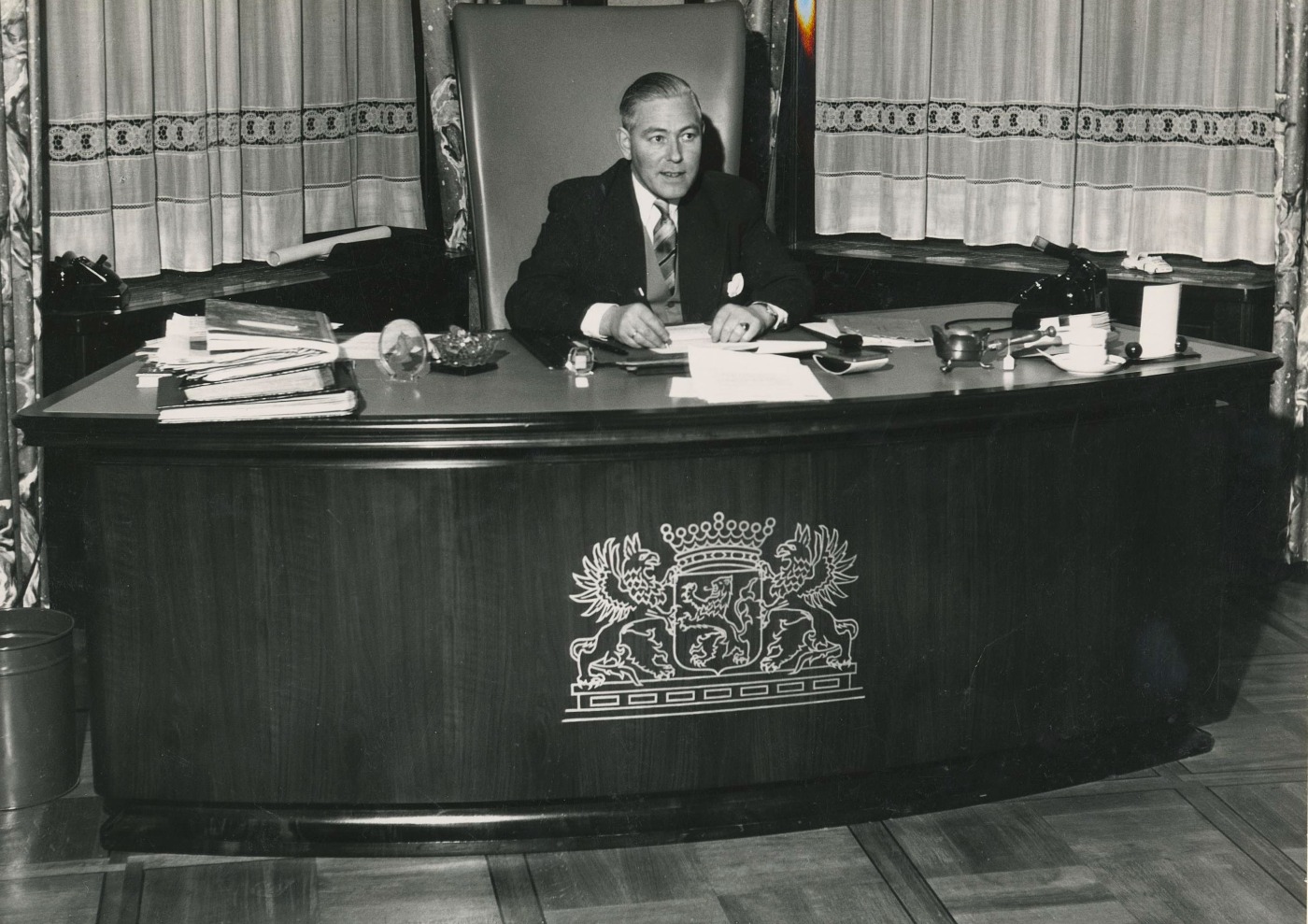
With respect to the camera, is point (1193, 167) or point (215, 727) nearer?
point (215, 727)

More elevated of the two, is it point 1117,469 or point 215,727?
point 1117,469

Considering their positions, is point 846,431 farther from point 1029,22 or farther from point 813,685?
point 1029,22

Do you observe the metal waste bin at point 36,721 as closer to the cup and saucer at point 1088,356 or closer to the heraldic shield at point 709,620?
the heraldic shield at point 709,620

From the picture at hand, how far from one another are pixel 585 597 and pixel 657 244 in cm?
101

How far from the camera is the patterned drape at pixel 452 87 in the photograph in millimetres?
3381

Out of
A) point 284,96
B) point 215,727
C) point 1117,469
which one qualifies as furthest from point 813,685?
point 284,96

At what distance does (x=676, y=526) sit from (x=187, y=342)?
0.83 m

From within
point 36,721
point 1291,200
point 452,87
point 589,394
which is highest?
point 452,87

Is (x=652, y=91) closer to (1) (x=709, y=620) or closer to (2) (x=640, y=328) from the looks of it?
(2) (x=640, y=328)

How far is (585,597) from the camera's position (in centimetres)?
205

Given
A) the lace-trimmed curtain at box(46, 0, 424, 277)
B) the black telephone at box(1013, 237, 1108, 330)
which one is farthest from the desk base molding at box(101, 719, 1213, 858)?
the lace-trimmed curtain at box(46, 0, 424, 277)

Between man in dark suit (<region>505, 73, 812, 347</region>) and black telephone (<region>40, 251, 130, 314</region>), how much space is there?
2.52 ft

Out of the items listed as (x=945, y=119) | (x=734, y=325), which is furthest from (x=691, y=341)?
(x=945, y=119)

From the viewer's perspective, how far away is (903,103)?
353cm
